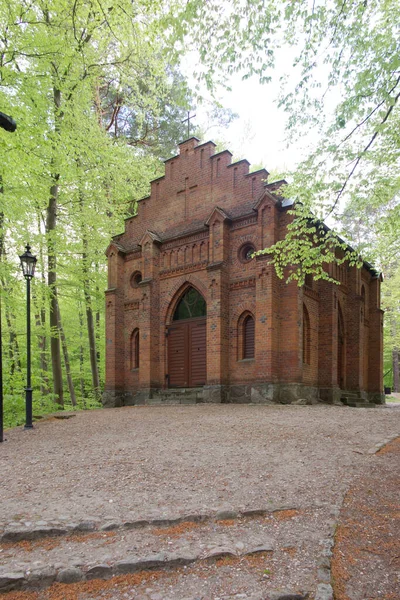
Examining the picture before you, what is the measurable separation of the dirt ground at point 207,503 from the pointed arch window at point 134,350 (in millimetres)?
9026

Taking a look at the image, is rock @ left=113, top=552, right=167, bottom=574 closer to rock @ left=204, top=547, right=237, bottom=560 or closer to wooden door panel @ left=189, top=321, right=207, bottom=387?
rock @ left=204, top=547, right=237, bottom=560

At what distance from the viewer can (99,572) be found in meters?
3.28

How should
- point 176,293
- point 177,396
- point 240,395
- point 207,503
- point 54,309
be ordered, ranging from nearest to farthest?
point 207,503
point 240,395
point 177,396
point 54,309
point 176,293

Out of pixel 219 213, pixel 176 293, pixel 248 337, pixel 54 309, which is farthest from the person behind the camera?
pixel 176 293

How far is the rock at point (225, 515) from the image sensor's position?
4.12 metres

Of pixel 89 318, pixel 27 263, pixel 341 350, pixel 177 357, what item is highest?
pixel 27 263

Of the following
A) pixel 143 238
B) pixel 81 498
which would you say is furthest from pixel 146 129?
pixel 81 498

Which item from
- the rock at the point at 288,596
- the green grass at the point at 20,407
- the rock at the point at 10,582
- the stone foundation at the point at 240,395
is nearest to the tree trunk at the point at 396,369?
the stone foundation at the point at 240,395

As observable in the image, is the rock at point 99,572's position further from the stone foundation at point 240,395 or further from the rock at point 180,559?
the stone foundation at point 240,395

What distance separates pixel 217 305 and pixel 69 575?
38.6 feet

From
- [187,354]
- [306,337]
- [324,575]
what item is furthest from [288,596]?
[187,354]

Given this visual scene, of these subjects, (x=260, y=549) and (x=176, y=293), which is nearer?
(x=260, y=549)

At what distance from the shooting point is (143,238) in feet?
56.3

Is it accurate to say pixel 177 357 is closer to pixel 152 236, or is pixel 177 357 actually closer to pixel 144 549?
pixel 152 236
